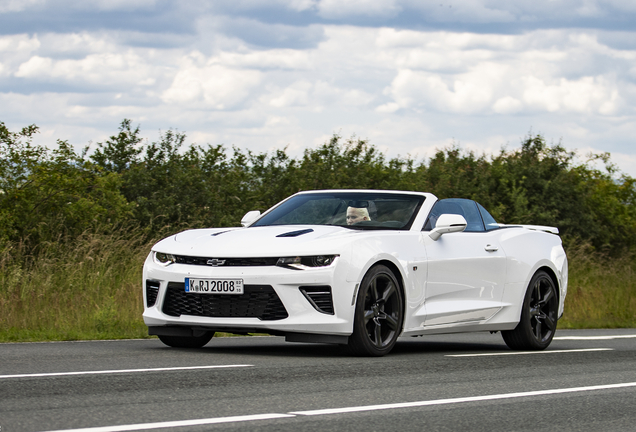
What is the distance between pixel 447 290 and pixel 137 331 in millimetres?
4479

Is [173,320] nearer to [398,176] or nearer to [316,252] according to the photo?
[316,252]

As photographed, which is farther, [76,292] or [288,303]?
[76,292]

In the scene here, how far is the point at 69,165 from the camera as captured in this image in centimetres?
1898

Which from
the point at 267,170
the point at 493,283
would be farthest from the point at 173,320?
the point at 267,170

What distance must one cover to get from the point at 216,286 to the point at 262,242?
562 mm

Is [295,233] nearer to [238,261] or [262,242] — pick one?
[262,242]

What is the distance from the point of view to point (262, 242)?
8500 millimetres

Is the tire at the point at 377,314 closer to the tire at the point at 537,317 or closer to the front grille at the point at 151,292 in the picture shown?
the front grille at the point at 151,292

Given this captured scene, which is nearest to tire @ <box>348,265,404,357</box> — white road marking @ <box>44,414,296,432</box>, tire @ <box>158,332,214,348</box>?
A: tire @ <box>158,332,214,348</box>

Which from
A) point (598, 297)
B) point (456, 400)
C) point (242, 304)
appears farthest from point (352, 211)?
point (598, 297)

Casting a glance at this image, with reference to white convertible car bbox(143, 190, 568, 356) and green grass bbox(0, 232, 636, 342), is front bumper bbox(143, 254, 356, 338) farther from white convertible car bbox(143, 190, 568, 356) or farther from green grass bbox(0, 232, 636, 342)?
green grass bbox(0, 232, 636, 342)

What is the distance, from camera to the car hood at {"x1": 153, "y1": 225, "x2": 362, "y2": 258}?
8352mm

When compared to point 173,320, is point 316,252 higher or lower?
higher

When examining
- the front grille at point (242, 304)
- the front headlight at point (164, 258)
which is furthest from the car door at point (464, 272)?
the front headlight at point (164, 258)
